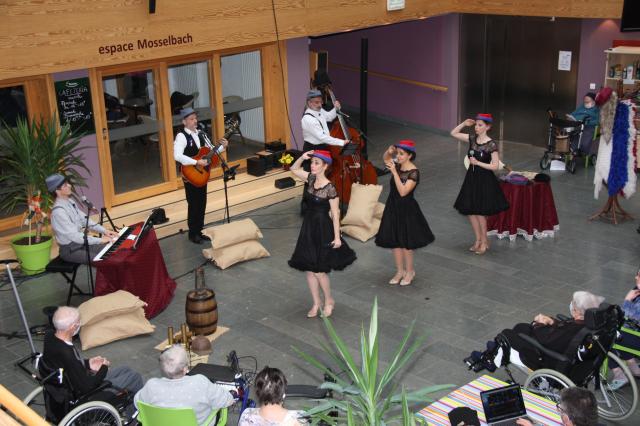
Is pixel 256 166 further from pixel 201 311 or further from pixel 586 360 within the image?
pixel 586 360

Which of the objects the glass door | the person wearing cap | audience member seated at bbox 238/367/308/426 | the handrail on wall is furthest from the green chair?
the handrail on wall

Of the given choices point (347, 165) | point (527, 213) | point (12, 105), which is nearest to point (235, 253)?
point (347, 165)

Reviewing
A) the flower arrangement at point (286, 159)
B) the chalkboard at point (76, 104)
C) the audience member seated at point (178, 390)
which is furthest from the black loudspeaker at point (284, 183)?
the audience member seated at point (178, 390)

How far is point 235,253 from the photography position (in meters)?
9.56

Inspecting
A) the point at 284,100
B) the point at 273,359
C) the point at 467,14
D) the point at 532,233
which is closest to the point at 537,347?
the point at 273,359

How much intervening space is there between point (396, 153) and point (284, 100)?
4642 mm

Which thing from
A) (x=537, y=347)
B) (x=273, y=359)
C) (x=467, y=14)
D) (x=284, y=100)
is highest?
(x=467, y=14)

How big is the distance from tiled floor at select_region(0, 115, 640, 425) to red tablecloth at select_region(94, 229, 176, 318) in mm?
213

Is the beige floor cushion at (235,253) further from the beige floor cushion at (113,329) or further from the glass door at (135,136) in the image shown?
the glass door at (135,136)

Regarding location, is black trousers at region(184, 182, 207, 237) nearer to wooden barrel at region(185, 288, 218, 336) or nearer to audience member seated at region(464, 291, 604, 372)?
wooden barrel at region(185, 288, 218, 336)

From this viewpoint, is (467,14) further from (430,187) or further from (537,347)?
(537,347)

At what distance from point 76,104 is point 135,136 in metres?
1.17

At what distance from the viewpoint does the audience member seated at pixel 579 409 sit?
4.93 metres

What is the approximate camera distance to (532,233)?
33.1ft
